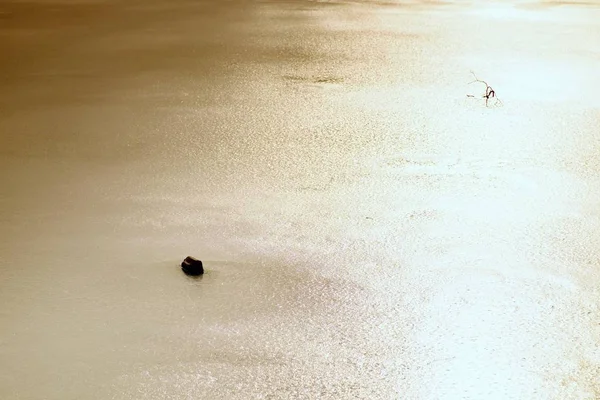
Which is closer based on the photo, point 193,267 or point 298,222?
point 193,267

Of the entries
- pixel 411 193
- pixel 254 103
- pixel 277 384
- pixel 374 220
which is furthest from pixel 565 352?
pixel 254 103

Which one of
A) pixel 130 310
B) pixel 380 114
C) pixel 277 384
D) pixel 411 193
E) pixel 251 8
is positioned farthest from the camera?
pixel 251 8

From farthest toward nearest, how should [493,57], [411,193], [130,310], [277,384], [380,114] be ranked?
[493,57], [380,114], [411,193], [130,310], [277,384]

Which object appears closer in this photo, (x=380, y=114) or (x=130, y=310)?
(x=130, y=310)

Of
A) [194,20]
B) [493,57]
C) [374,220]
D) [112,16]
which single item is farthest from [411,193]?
[112,16]

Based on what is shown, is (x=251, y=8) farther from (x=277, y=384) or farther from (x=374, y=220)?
(x=277, y=384)

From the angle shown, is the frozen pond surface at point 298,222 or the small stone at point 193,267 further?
the small stone at point 193,267

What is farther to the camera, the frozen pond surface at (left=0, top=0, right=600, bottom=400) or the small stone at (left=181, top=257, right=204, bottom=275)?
the small stone at (left=181, top=257, right=204, bottom=275)
